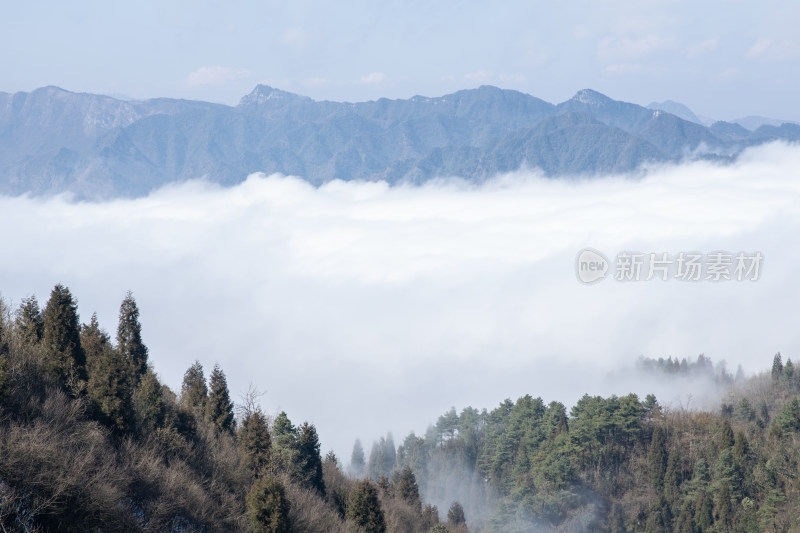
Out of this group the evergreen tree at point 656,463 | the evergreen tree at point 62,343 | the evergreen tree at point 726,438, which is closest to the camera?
the evergreen tree at point 62,343

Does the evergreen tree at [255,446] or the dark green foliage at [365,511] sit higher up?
the evergreen tree at [255,446]

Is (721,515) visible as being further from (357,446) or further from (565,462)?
(357,446)

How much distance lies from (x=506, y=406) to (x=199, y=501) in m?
55.4

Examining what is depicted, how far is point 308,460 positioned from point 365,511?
4537mm

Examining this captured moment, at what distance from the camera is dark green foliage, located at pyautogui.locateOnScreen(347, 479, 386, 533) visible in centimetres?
2778

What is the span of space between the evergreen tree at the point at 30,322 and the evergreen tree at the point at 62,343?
37.8 inches

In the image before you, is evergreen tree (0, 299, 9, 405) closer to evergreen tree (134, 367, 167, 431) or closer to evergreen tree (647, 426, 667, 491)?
Result: evergreen tree (134, 367, 167, 431)

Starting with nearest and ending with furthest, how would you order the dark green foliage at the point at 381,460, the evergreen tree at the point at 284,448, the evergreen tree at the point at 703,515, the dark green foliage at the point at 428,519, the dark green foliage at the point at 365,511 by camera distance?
the dark green foliage at the point at 365,511
the evergreen tree at the point at 284,448
the dark green foliage at the point at 428,519
the evergreen tree at the point at 703,515
the dark green foliage at the point at 381,460

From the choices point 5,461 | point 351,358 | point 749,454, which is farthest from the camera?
point 351,358

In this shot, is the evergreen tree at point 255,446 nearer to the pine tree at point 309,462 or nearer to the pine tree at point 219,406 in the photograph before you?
the pine tree at point 309,462

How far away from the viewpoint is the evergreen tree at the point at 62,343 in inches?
959

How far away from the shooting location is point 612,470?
6181cm

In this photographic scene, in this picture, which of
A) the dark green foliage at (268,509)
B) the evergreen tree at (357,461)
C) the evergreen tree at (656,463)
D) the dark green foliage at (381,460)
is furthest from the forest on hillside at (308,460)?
the evergreen tree at (357,461)

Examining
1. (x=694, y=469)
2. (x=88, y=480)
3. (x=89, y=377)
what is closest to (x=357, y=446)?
(x=694, y=469)
